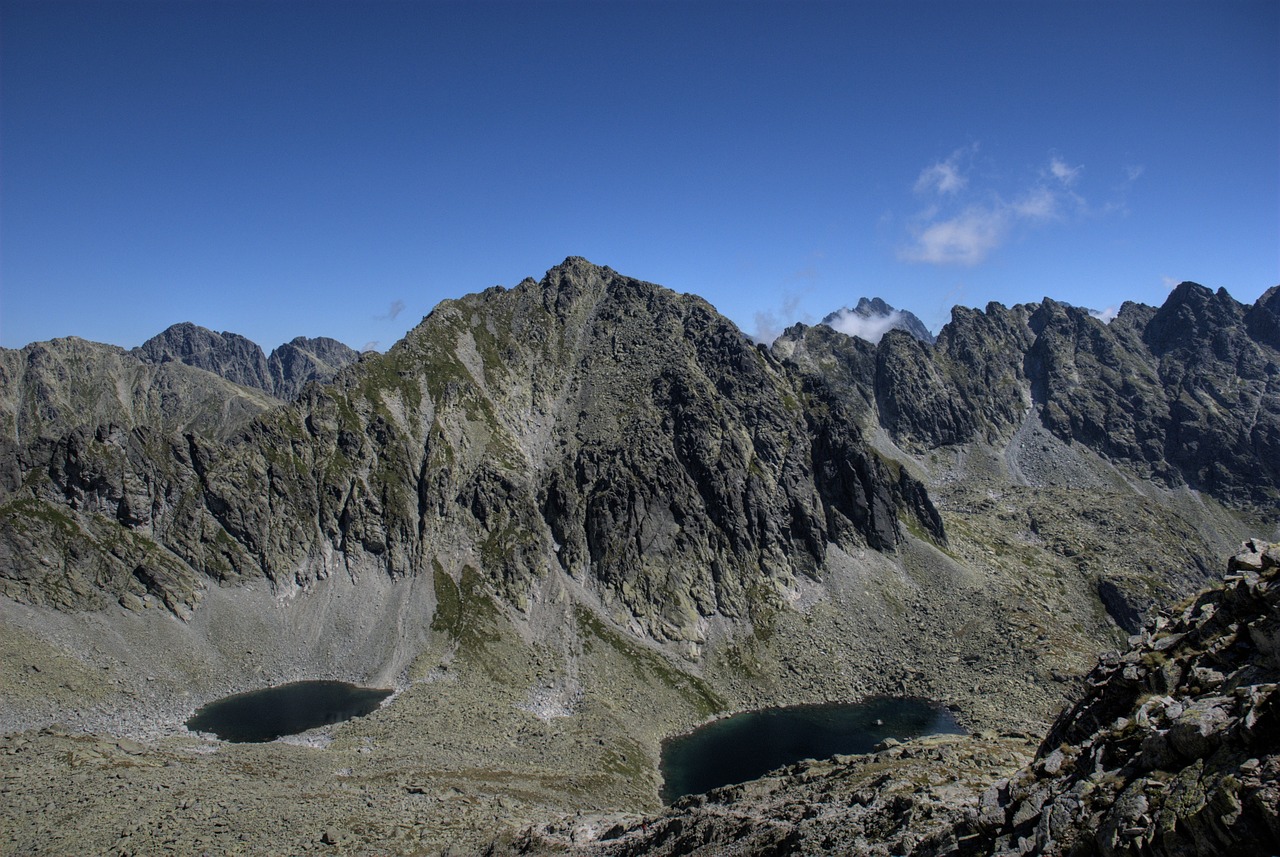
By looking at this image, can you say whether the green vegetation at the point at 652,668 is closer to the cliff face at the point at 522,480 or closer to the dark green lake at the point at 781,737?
the dark green lake at the point at 781,737

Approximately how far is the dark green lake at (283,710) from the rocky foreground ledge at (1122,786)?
52959mm

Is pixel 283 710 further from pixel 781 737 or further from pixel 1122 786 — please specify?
pixel 1122 786

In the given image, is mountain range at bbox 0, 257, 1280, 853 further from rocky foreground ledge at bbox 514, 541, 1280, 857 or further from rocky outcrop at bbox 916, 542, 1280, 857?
rocky outcrop at bbox 916, 542, 1280, 857

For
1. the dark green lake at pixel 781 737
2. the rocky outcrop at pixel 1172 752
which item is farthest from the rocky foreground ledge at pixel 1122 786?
the dark green lake at pixel 781 737

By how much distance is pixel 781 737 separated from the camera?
93.2m

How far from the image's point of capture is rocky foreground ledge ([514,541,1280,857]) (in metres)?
17.3

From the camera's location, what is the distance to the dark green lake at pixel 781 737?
270 ft

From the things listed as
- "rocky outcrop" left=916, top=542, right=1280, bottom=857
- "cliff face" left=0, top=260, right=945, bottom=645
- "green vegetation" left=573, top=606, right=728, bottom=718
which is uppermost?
"cliff face" left=0, top=260, right=945, bottom=645

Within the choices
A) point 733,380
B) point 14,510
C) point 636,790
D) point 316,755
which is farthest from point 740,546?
point 14,510

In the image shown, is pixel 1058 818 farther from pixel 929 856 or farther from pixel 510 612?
pixel 510 612

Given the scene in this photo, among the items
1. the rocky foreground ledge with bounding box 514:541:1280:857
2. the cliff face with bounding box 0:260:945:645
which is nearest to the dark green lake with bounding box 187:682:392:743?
the cliff face with bounding box 0:260:945:645

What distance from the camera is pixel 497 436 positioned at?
144250 mm

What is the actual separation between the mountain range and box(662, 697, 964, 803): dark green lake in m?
3.89

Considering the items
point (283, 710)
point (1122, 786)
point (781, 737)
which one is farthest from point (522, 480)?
point (1122, 786)
